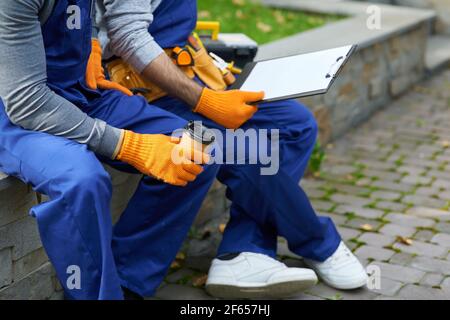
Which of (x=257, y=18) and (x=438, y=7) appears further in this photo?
(x=438, y=7)

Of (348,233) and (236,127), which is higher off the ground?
(236,127)

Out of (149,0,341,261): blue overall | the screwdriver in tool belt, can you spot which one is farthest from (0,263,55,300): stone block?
the screwdriver in tool belt

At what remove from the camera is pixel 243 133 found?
11.2 ft

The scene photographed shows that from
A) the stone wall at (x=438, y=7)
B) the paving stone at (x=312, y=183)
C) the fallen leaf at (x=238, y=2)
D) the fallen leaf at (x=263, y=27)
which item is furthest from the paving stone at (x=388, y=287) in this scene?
the stone wall at (x=438, y=7)

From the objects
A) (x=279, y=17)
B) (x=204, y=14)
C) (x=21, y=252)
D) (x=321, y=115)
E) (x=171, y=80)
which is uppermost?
(x=171, y=80)

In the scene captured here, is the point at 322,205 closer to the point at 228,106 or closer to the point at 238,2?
the point at 228,106

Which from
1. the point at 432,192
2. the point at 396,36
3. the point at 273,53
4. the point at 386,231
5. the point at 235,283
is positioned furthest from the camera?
the point at 396,36

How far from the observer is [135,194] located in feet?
10.5

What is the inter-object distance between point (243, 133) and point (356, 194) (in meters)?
1.36

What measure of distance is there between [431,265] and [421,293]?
29 centimetres

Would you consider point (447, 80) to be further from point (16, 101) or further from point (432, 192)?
point (16, 101)

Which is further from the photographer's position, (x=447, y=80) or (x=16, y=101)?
(x=447, y=80)

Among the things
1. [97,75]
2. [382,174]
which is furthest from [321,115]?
[97,75]

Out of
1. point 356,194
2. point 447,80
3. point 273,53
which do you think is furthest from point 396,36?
point 356,194
